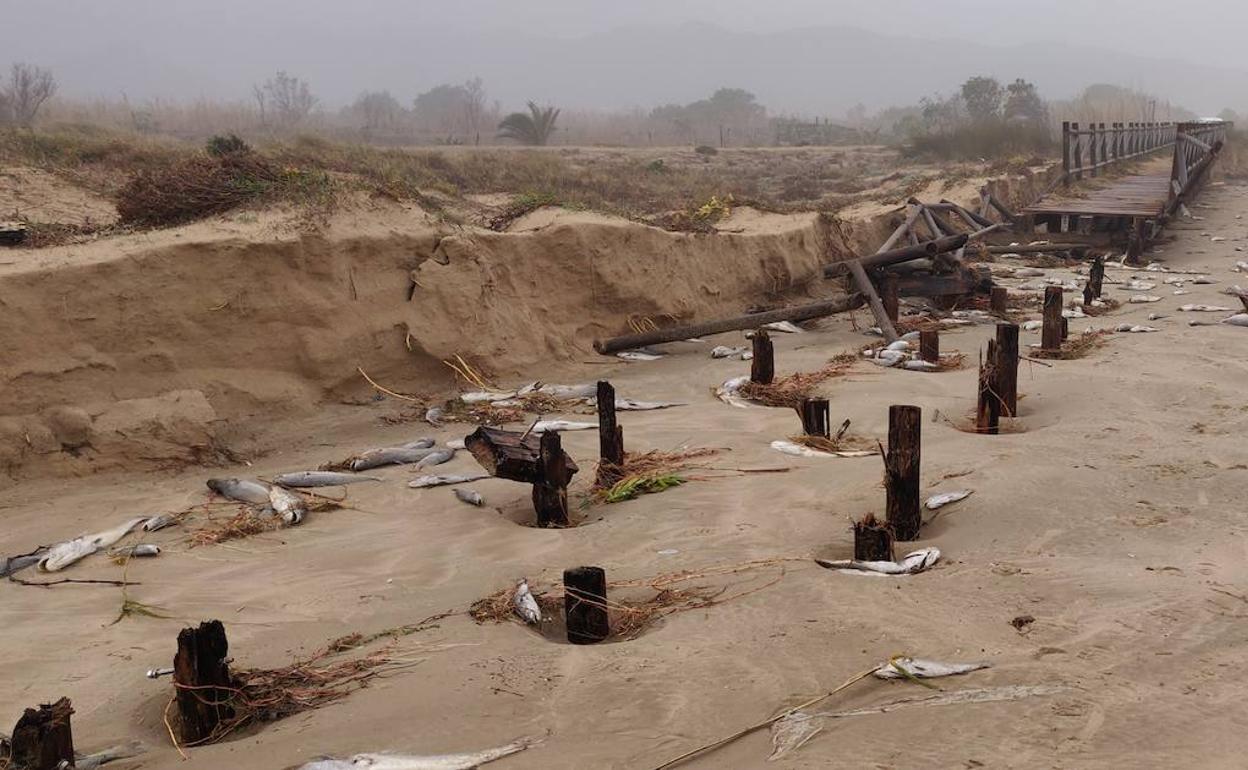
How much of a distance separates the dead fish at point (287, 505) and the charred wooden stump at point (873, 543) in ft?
11.3

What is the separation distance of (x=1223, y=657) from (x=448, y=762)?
2736mm

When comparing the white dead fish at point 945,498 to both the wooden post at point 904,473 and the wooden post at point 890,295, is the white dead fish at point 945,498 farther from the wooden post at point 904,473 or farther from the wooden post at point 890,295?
the wooden post at point 890,295

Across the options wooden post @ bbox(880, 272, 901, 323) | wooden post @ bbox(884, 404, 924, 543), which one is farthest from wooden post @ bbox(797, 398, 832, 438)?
wooden post @ bbox(880, 272, 901, 323)

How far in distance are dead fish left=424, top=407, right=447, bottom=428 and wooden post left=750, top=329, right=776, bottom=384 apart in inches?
113

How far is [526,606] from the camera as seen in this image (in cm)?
446

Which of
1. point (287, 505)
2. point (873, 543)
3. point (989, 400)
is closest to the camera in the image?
point (873, 543)

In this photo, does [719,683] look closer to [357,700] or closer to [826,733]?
[826,733]

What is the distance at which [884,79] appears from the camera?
187875 mm

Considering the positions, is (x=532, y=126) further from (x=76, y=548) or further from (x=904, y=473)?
(x=904, y=473)

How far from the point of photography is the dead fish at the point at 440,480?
680 cm

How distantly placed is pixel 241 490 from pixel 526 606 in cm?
304

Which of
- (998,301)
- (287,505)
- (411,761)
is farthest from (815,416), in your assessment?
(998,301)

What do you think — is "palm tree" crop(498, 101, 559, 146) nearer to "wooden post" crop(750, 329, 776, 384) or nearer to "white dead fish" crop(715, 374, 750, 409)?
"white dead fish" crop(715, 374, 750, 409)

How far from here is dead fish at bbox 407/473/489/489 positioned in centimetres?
680
